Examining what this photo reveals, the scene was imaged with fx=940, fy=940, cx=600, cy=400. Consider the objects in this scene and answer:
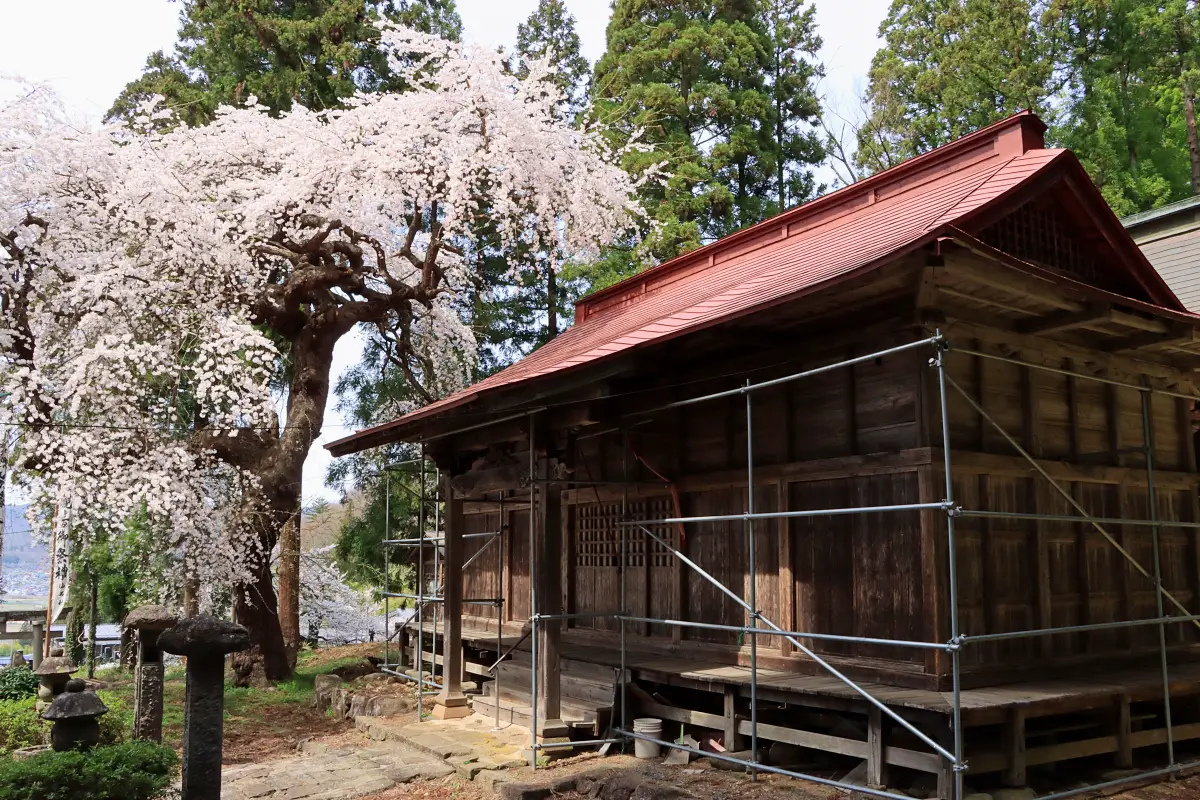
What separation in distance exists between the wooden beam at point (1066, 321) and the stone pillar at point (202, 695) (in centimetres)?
672

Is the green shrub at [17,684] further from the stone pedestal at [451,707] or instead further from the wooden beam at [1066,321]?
the wooden beam at [1066,321]

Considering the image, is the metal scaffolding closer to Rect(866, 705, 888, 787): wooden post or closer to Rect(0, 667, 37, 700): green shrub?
Rect(866, 705, 888, 787): wooden post

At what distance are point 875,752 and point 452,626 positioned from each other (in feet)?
19.0

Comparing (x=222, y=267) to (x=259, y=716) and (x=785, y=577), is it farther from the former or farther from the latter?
(x=785, y=577)

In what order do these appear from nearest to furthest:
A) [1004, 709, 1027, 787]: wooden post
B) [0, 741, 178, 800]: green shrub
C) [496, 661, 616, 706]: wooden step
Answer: [1004, 709, 1027, 787]: wooden post
[0, 741, 178, 800]: green shrub
[496, 661, 616, 706]: wooden step

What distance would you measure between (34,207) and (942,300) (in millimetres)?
12281

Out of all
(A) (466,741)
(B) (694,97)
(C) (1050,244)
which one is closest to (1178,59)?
(B) (694,97)

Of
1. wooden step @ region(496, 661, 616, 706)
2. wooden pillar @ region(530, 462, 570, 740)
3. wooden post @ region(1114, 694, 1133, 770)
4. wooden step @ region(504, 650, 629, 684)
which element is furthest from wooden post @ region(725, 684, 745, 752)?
wooden post @ region(1114, 694, 1133, 770)

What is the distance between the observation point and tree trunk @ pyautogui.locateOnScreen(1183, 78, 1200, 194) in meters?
23.7

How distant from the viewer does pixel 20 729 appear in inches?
401

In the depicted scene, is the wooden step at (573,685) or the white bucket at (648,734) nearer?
the white bucket at (648,734)

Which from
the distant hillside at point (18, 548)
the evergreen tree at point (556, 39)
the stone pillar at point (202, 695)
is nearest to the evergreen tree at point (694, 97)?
the evergreen tree at point (556, 39)

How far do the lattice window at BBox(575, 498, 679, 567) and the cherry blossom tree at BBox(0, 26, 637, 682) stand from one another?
5.81m

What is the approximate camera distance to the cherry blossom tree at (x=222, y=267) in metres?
13.1
